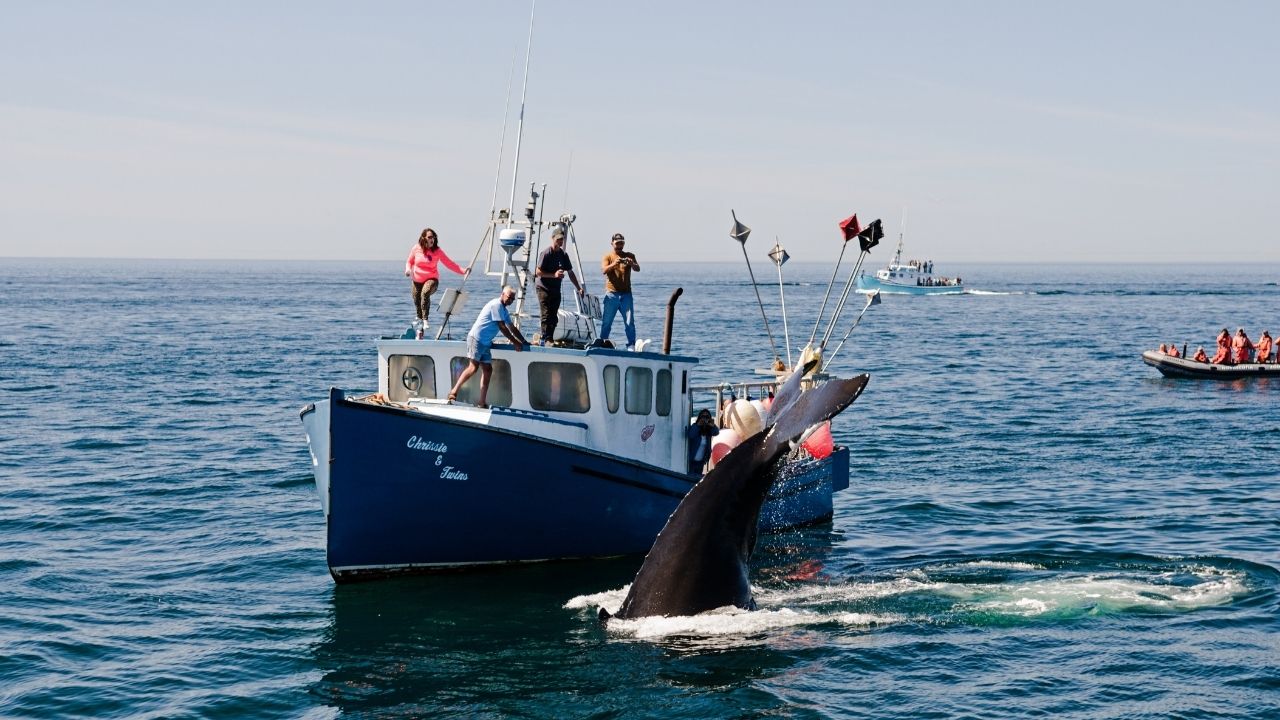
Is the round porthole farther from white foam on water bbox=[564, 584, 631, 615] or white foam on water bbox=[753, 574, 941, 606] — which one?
white foam on water bbox=[753, 574, 941, 606]

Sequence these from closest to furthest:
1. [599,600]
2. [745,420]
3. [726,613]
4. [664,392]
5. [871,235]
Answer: [726,613]
[599,600]
[664,392]
[745,420]
[871,235]

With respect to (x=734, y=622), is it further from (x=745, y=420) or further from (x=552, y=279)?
(x=552, y=279)

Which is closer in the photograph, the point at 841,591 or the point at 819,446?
the point at 841,591

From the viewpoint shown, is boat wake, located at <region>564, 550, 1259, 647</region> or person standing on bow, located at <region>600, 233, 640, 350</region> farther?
person standing on bow, located at <region>600, 233, 640, 350</region>

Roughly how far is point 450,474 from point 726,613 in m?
4.56

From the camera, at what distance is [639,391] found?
20906 mm

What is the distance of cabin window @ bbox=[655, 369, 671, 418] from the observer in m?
21.2

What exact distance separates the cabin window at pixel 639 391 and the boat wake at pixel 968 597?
3057mm

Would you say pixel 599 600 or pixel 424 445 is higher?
pixel 424 445

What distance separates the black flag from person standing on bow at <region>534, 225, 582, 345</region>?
5725 millimetres

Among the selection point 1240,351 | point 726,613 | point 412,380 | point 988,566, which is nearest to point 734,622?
point 726,613

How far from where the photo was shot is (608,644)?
16.6m

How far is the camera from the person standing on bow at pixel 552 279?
20.3 metres

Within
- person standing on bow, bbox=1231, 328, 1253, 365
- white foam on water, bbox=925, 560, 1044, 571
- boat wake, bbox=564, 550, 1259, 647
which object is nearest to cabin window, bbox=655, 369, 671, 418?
boat wake, bbox=564, 550, 1259, 647
